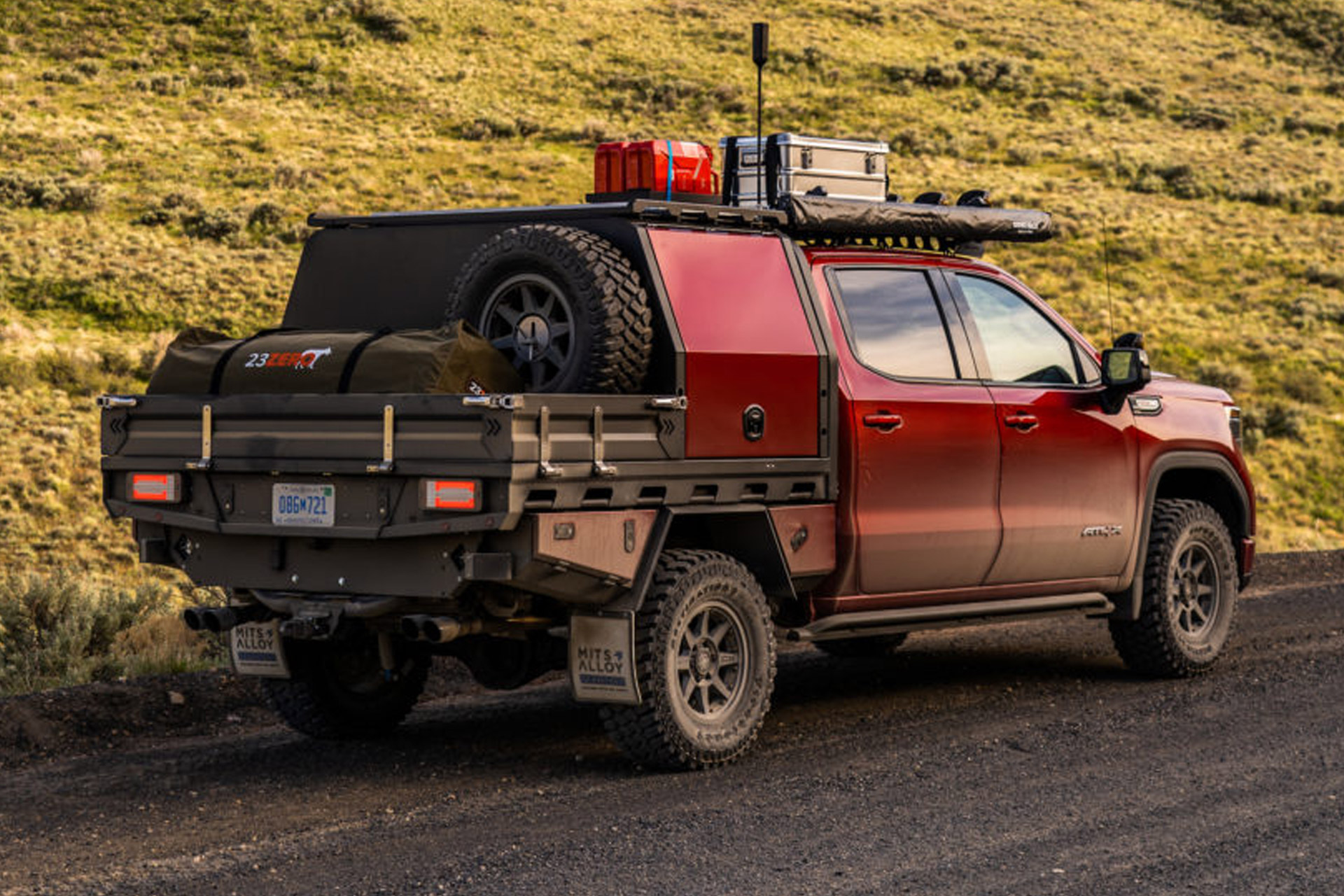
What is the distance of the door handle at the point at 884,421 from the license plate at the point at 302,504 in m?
2.36

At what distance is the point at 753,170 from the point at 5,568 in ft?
40.1

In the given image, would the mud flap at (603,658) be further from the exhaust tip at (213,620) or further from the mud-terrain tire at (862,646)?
the mud-terrain tire at (862,646)

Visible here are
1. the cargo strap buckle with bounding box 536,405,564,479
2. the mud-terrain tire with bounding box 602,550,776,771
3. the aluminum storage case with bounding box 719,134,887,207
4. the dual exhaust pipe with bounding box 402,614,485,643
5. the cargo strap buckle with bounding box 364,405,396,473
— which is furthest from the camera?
the aluminum storage case with bounding box 719,134,887,207

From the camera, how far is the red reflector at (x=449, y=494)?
6.21 meters

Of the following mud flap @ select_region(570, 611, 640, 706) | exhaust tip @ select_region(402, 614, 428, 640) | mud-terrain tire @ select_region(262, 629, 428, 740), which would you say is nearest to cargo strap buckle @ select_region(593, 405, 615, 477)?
mud flap @ select_region(570, 611, 640, 706)

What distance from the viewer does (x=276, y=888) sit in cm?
522

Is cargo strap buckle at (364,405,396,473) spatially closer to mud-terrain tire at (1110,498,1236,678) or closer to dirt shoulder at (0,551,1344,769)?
dirt shoulder at (0,551,1344,769)

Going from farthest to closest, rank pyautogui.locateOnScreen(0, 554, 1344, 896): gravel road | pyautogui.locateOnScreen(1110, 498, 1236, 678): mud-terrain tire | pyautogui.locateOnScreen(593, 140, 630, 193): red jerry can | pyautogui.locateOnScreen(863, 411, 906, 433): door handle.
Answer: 1. pyautogui.locateOnScreen(1110, 498, 1236, 678): mud-terrain tire
2. pyautogui.locateOnScreen(593, 140, 630, 193): red jerry can
3. pyautogui.locateOnScreen(863, 411, 906, 433): door handle
4. pyautogui.locateOnScreen(0, 554, 1344, 896): gravel road

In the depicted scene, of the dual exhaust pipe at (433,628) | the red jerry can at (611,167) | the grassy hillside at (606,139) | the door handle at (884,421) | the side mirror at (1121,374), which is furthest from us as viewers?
the grassy hillside at (606,139)

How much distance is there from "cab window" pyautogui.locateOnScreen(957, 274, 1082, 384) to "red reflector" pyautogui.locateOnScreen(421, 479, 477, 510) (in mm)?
3107

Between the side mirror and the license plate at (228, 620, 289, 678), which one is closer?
the license plate at (228, 620, 289, 678)

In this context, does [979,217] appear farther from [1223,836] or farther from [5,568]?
[5,568]

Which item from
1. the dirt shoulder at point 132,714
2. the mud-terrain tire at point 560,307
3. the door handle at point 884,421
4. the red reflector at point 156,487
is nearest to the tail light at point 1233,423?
the door handle at point 884,421

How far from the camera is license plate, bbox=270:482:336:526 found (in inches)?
261
